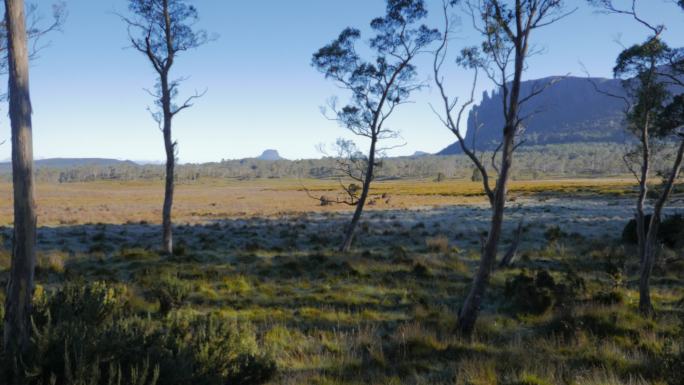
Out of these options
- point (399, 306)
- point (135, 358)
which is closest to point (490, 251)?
point (399, 306)

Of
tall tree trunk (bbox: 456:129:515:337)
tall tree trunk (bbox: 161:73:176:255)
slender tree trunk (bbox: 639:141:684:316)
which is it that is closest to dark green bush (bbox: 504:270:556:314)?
slender tree trunk (bbox: 639:141:684:316)

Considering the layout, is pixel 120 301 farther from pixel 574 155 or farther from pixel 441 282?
pixel 574 155

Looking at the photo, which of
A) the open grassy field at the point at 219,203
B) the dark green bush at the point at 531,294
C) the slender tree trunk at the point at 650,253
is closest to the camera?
the slender tree trunk at the point at 650,253

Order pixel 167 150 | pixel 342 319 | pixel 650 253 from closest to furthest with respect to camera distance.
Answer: pixel 342 319 → pixel 650 253 → pixel 167 150

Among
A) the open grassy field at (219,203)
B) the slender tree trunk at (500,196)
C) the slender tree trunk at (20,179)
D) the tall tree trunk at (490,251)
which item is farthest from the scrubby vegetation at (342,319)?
the open grassy field at (219,203)

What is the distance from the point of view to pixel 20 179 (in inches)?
210

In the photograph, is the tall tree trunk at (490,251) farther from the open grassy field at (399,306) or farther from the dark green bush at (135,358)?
the dark green bush at (135,358)

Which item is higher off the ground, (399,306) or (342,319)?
(342,319)

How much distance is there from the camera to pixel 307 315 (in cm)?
917

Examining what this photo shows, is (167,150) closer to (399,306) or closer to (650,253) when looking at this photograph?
(399,306)

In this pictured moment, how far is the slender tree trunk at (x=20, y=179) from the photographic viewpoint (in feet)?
17.2

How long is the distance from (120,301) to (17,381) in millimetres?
5006

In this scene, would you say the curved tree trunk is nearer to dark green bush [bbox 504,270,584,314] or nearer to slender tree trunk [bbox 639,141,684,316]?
dark green bush [bbox 504,270,584,314]

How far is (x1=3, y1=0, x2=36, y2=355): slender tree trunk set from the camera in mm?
5246
